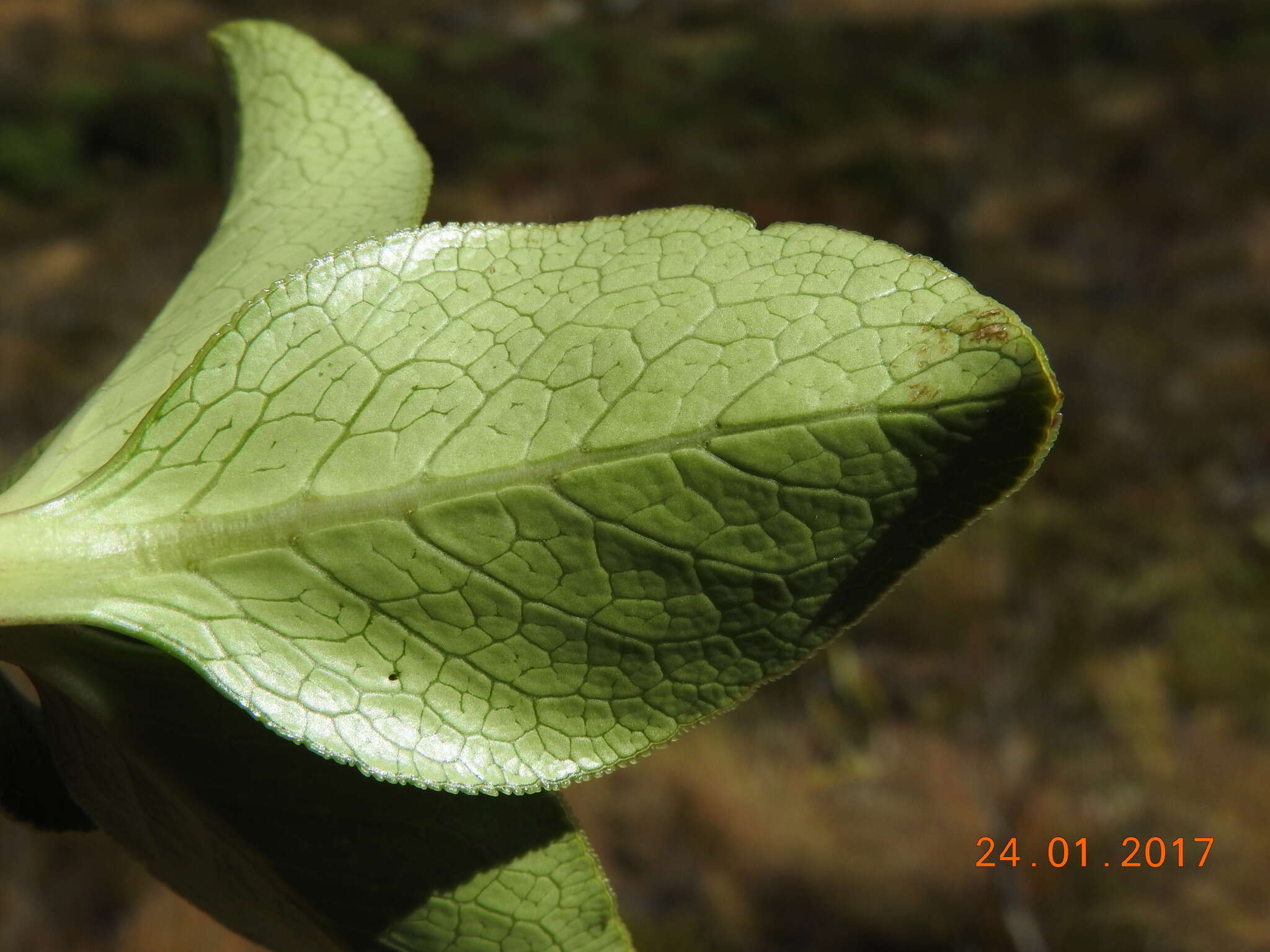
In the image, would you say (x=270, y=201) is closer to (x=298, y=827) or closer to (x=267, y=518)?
(x=267, y=518)

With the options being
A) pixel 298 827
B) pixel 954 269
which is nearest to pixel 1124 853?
pixel 298 827

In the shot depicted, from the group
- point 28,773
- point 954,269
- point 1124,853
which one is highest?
point 28,773

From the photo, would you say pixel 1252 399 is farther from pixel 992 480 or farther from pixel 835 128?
pixel 992 480

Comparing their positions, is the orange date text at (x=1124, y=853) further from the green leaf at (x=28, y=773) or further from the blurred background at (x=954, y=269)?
the green leaf at (x=28, y=773)

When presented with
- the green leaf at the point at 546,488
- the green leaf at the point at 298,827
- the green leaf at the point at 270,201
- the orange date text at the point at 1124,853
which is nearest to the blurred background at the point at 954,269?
the orange date text at the point at 1124,853

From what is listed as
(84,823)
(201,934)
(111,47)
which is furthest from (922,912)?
(111,47)

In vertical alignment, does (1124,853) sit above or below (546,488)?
below
